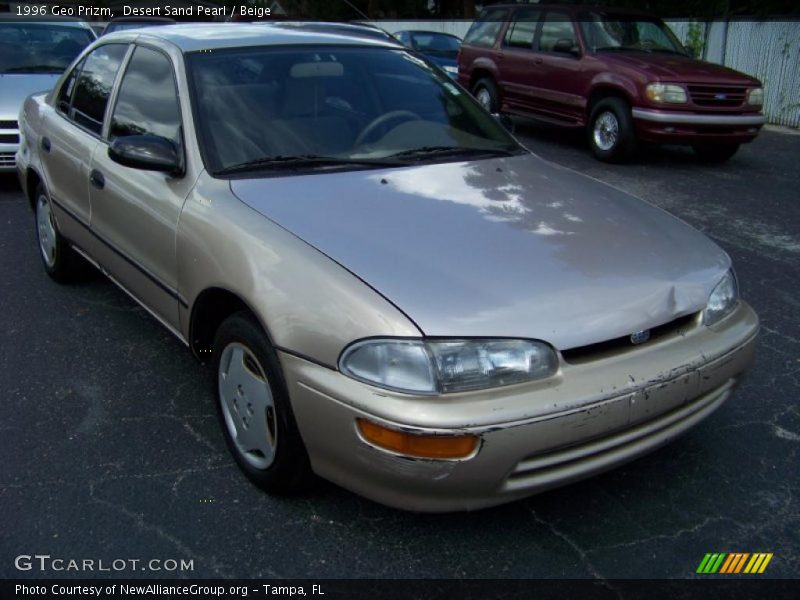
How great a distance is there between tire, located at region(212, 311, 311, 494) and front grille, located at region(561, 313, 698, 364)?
3.03 ft

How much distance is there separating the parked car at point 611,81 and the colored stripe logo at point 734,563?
7.00 meters

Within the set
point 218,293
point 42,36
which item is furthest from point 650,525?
point 42,36

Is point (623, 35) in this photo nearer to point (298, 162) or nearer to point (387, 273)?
point (298, 162)

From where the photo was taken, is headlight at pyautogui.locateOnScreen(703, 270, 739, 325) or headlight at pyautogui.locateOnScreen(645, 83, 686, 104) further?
headlight at pyautogui.locateOnScreen(645, 83, 686, 104)

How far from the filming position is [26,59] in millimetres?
8562

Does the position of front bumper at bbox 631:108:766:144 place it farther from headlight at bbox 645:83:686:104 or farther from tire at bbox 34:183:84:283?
tire at bbox 34:183:84:283

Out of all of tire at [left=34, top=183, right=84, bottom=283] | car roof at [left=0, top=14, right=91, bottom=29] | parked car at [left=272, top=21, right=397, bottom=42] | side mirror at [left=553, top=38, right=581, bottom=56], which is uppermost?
car roof at [left=0, top=14, right=91, bottom=29]

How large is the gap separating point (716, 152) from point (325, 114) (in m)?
7.40

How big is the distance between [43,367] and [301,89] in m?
1.89

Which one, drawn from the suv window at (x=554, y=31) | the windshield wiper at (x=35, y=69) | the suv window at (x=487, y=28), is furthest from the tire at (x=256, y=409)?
the suv window at (x=487, y=28)

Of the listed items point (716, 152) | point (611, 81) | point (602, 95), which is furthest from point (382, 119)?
point (716, 152)

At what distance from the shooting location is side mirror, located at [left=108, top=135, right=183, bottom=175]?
10.7 feet

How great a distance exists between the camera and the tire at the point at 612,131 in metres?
9.22
